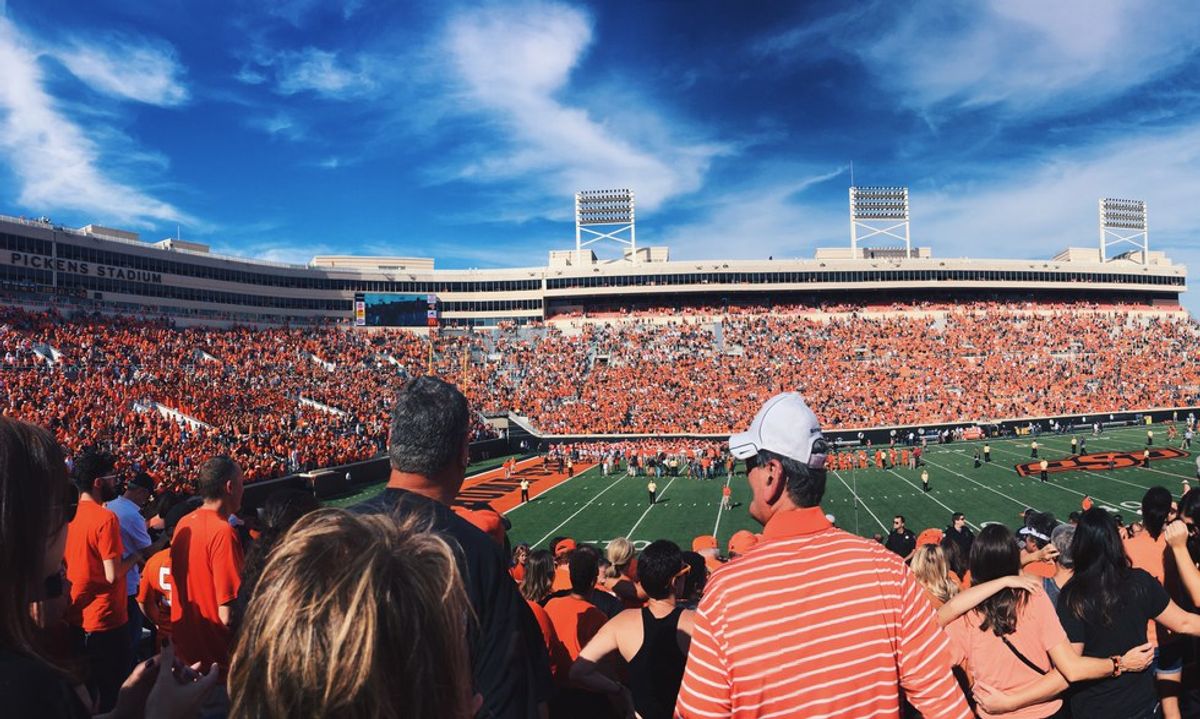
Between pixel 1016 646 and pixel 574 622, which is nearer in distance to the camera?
pixel 1016 646

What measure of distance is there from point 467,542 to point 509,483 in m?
29.6

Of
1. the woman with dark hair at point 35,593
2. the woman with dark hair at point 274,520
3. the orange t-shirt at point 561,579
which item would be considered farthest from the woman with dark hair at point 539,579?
the woman with dark hair at point 35,593

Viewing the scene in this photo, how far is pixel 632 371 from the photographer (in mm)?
53125

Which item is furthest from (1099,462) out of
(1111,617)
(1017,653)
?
(1017,653)

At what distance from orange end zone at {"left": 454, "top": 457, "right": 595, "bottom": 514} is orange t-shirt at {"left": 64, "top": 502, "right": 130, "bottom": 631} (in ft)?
64.3

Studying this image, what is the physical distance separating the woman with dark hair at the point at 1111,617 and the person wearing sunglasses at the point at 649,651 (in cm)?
223

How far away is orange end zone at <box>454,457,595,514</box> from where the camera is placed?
1067 inches

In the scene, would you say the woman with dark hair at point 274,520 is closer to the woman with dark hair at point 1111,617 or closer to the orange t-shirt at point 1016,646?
the orange t-shirt at point 1016,646

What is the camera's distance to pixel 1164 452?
101 ft

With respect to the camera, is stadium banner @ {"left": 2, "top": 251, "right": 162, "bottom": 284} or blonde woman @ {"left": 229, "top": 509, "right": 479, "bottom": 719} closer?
blonde woman @ {"left": 229, "top": 509, "right": 479, "bottom": 719}

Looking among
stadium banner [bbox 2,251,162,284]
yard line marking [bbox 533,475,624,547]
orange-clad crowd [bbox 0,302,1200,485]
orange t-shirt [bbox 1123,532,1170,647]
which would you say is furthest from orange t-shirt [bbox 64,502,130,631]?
stadium banner [bbox 2,251,162,284]

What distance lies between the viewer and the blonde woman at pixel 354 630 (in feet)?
3.81

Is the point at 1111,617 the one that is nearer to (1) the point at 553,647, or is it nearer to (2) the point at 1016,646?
(2) the point at 1016,646

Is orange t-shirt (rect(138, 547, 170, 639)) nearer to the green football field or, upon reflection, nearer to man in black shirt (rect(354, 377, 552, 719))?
man in black shirt (rect(354, 377, 552, 719))
